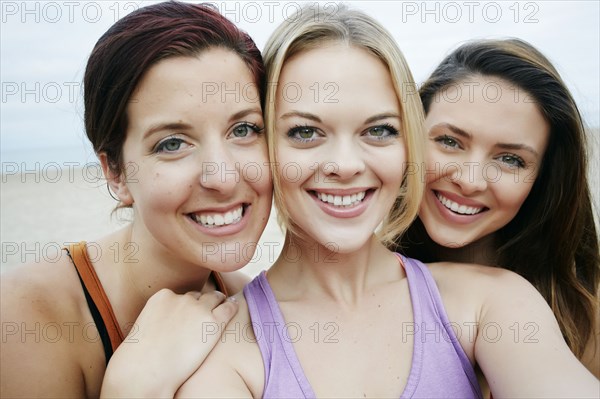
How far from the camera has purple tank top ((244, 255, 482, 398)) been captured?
229 centimetres

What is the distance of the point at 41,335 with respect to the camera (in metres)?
2.73

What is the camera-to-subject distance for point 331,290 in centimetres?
263

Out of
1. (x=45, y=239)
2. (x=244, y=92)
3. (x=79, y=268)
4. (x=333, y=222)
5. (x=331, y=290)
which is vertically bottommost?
(x=45, y=239)

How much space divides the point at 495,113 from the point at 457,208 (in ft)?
1.78

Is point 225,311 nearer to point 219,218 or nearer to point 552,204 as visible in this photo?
point 219,218

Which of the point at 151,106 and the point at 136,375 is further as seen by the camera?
the point at 151,106

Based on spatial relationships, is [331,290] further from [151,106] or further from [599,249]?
[599,249]

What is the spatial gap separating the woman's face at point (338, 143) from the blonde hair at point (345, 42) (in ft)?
0.10

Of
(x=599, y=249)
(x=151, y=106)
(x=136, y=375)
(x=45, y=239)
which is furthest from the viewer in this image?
(x=45, y=239)

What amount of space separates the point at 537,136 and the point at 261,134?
1454 mm

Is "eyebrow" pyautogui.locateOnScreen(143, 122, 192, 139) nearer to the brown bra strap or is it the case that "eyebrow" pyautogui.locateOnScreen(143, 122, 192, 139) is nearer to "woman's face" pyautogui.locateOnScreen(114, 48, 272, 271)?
"woman's face" pyautogui.locateOnScreen(114, 48, 272, 271)

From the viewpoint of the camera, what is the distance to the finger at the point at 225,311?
8.16 ft

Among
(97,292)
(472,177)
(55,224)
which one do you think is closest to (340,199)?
(472,177)

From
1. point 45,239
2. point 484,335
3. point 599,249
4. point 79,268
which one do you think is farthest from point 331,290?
point 45,239
